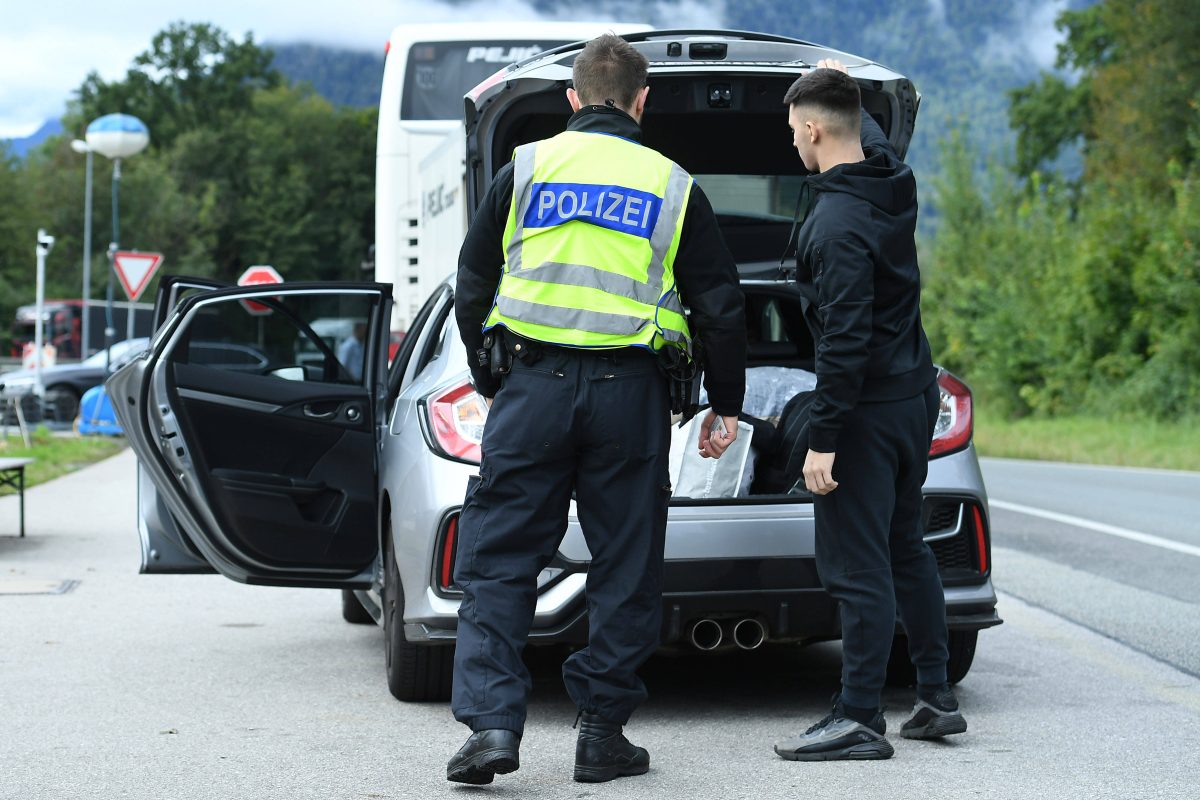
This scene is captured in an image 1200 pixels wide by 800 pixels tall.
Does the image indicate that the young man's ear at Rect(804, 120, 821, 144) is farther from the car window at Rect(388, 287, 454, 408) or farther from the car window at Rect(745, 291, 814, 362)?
the car window at Rect(388, 287, 454, 408)

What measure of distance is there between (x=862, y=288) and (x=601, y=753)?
146 centimetres

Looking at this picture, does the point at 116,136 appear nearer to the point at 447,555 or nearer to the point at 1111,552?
the point at 1111,552

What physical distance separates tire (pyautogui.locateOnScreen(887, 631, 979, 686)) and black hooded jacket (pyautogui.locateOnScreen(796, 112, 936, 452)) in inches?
50.2

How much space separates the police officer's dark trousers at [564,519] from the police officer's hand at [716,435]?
22 centimetres

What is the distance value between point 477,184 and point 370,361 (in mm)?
768

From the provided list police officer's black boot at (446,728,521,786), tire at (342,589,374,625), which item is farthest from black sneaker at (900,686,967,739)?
tire at (342,589,374,625)

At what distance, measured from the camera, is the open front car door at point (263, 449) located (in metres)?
6.28

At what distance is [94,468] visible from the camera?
19.4 metres

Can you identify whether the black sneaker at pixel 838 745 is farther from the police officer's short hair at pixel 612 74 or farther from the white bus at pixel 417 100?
the white bus at pixel 417 100

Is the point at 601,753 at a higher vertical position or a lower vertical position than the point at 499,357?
lower

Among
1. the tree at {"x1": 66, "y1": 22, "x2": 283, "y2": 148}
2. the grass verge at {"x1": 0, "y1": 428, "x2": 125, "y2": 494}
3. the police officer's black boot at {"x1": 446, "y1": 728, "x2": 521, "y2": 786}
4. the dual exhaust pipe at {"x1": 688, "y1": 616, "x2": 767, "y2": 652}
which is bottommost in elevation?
the grass verge at {"x1": 0, "y1": 428, "x2": 125, "y2": 494}

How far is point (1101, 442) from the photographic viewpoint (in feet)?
83.3

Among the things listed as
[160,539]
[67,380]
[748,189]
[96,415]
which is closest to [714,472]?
[748,189]

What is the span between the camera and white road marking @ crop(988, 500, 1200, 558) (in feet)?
36.5
